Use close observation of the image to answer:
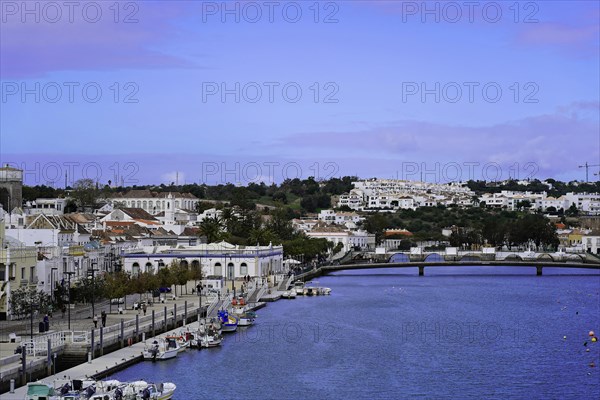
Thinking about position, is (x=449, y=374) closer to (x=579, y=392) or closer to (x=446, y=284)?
(x=579, y=392)

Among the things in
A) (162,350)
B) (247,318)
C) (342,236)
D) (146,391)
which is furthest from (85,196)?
(146,391)

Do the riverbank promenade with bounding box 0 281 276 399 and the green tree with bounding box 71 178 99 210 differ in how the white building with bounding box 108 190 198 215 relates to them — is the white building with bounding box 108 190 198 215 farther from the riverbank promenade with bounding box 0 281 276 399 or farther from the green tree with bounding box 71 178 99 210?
the riverbank promenade with bounding box 0 281 276 399

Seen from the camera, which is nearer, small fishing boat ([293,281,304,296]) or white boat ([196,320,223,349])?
white boat ([196,320,223,349])

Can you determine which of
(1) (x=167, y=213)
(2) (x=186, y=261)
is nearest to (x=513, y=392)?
(2) (x=186, y=261)

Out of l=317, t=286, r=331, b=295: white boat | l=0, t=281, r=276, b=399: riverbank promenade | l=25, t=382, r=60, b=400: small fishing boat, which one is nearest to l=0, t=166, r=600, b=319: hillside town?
l=0, t=281, r=276, b=399: riverbank promenade

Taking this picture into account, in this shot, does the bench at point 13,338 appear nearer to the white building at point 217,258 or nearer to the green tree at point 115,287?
the green tree at point 115,287

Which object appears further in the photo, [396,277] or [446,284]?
[396,277]

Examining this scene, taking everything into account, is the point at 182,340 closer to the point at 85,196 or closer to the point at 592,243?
the point at 85,196
